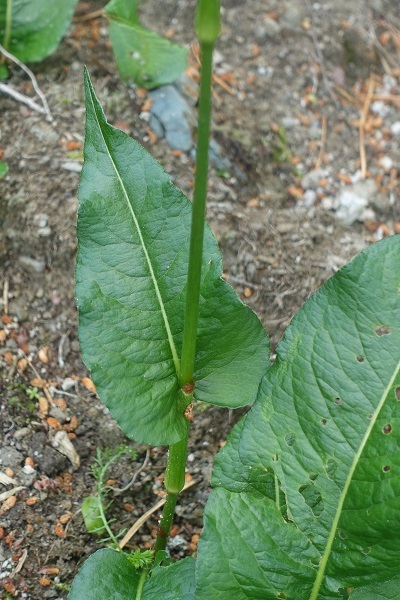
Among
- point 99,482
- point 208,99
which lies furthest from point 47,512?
point 208,99

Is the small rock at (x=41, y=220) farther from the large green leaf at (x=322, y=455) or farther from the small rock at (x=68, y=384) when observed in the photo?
the large green leaf at (x=322, y=455)

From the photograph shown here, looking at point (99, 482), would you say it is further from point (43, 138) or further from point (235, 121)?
point (235, 121)

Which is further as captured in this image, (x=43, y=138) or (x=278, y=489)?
(x=43, y=138)

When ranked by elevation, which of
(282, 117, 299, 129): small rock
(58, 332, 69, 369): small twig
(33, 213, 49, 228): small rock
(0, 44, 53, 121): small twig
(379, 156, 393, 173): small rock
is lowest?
(58, 332, 69, 369): small twig

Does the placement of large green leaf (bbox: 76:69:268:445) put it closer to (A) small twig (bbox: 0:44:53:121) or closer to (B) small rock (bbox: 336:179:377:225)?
(A) small twig (bbox: 0:44:53:121)

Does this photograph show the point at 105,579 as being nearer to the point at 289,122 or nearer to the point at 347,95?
the point at 289,122

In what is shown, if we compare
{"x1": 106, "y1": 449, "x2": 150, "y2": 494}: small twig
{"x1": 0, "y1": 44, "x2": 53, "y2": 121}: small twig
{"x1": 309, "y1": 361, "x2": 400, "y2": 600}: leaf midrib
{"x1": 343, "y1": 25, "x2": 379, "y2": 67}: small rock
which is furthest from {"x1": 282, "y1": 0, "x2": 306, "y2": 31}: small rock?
{"x1": 309, "y1": 361, "x2": 400, "y2": 600}: leaf midrib

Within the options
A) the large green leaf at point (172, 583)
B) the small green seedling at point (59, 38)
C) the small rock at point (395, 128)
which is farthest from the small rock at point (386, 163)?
the large green leaf at point (172, 583)
